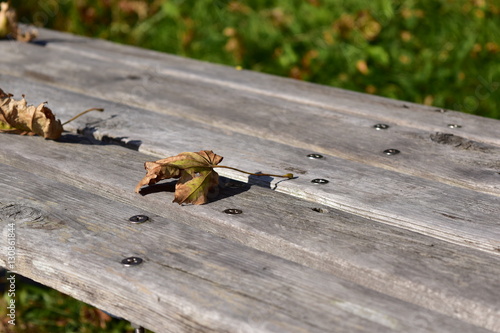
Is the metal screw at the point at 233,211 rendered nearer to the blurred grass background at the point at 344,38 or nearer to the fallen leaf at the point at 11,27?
the fallen leaf at the point at 11,27

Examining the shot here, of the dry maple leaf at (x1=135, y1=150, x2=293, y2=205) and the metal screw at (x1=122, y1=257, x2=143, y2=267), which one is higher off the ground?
the dry maple leaf at (x1=135, y1=150, x2=293, y2=205)

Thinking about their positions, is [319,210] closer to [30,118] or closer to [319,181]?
[319,181]

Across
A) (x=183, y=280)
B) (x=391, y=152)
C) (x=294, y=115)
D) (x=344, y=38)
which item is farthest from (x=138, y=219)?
(x=344, y=38)

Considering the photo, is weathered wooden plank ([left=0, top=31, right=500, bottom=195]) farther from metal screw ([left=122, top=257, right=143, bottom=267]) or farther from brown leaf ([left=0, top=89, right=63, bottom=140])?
metal screw ([left=122, top=257, right=143, bottom=267])

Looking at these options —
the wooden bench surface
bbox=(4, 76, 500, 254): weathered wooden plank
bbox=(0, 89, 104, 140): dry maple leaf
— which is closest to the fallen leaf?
the wooden bench surface

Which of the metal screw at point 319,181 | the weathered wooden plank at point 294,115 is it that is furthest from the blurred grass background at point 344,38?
the metal screw at point 319,181

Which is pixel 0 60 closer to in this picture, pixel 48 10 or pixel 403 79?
pixel 403 79
